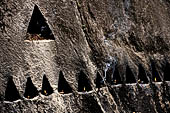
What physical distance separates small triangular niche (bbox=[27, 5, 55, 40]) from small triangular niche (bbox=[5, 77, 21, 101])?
493 millimetres

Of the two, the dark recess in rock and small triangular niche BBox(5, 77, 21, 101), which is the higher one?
small triangular niche BBox(5, 77, 21, 101)

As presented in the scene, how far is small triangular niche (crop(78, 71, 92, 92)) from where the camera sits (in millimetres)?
3423

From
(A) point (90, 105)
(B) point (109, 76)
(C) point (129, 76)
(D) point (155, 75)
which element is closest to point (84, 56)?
(B) point (109, 76)

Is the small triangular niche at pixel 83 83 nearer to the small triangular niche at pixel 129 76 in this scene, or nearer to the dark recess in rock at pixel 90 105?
the dark recess in rock at pixel 90 105

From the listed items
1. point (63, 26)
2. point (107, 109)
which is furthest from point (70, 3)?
point (107, 109)

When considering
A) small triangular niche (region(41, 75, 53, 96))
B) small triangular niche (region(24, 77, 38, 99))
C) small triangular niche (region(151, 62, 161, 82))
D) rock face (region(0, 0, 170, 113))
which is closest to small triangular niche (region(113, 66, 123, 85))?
rock face (region(0, 0, 170, 113))

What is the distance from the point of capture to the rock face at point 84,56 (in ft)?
10.1

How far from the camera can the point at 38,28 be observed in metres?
3.34

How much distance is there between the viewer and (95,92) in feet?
11.3

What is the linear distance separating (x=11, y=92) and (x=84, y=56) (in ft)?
2.64

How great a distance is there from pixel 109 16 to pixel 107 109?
1.00 m

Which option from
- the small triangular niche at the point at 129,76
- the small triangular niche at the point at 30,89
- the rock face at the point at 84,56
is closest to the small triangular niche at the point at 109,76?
the rock face at the point at 84,56

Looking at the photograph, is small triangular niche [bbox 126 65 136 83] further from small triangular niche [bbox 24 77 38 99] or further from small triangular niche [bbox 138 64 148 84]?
small triangular niche [bbox 24 77 38 99]

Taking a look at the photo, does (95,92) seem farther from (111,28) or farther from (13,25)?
(13,25)
